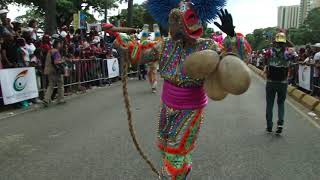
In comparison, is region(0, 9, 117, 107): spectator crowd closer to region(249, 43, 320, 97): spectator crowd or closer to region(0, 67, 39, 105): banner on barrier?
region(0, 67, 39, 105): banner on barrier

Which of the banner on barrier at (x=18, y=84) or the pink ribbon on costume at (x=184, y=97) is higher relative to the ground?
the pink ribbon on costume at (x=184, y=97)

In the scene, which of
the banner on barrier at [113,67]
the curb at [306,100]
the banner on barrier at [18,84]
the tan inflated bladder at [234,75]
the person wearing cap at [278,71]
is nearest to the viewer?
the tan inflated bladder at [234,75]

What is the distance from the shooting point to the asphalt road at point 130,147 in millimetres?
5152

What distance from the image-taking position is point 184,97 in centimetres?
359

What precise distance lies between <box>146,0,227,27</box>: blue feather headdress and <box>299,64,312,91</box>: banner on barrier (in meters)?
10.8

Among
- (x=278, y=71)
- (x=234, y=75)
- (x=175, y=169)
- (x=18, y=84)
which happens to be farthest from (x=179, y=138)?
(x=18, y=84)

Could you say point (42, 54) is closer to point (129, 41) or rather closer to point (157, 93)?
point (157, 93)

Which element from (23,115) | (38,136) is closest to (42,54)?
(23,115)

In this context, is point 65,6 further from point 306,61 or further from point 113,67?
point 306,61

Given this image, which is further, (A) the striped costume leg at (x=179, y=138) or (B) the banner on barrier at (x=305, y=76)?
(B) the banner on barrier at (x=305, y=76)

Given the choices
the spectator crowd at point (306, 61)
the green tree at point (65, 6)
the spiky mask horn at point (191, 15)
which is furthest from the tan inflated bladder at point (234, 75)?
the green tree at point (65, 6)

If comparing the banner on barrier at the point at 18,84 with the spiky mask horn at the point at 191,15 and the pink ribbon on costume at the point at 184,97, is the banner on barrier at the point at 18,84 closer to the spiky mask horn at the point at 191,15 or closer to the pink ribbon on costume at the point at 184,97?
the pink ribbon on costume at the point at 184,97

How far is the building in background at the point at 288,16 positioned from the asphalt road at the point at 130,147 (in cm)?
8817

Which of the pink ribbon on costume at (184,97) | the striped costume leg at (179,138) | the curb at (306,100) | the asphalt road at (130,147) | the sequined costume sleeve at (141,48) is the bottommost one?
the curb at (306,100)
